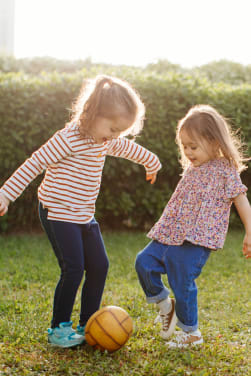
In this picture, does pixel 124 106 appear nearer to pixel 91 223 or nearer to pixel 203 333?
pixel 91 223

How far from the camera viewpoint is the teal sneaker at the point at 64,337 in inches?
130

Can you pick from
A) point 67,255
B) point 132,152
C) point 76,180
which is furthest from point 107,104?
point 67,255

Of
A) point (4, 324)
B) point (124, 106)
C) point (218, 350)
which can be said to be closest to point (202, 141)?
point (124, 106)

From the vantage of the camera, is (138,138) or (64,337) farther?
(138,138)

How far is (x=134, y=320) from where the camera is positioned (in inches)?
155

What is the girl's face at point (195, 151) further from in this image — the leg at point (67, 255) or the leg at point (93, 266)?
the leg at point (67, 255)

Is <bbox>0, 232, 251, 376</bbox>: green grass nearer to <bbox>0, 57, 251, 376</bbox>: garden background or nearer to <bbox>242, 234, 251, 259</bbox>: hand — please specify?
<bbox>0, 57, 251, 376</bbox>: garden background

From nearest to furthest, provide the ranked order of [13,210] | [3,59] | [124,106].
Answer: [124,106] < [13,210] < [3,59]

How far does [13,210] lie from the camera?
7184 millimetres

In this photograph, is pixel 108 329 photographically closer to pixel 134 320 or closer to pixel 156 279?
pixel 156 279

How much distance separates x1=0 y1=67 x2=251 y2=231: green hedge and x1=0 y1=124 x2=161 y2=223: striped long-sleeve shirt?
359cm

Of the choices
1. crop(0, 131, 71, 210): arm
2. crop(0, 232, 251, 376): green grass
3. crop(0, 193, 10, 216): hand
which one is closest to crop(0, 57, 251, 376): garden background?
crop(0, 232, 251, 376): green grass

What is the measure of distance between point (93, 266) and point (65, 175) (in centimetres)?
66

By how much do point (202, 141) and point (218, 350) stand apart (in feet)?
4.73
